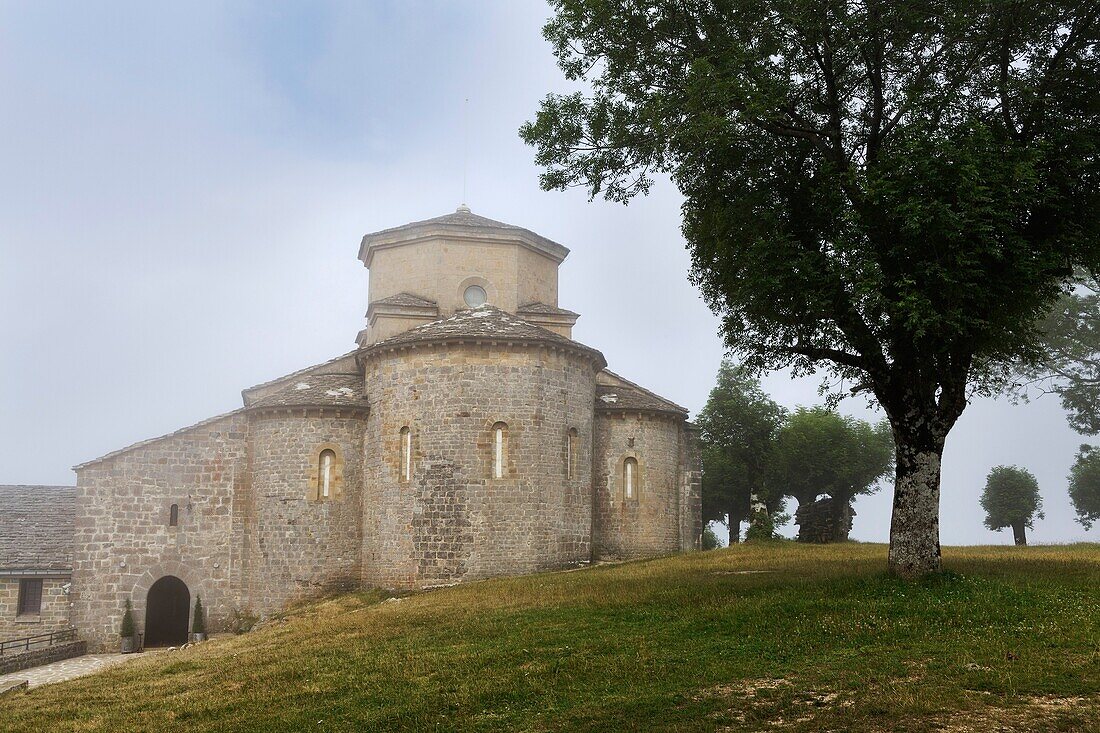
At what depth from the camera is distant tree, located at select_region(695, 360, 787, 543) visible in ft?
143

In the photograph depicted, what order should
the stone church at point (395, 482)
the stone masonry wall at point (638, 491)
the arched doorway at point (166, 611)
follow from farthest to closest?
the arched doorway at point (166, 611)
the stone masonry wall at point (638, 491)
the stone church at point (395, 482)

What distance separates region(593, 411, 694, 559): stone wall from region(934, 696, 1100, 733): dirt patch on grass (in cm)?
1951

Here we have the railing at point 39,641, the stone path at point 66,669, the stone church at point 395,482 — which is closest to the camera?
the stone path at point 66,669

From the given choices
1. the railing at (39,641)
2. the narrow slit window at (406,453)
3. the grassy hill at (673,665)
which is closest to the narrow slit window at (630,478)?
the narrow slit window at (406,453)

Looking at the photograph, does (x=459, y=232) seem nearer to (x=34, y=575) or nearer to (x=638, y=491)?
(x=638, y=491)

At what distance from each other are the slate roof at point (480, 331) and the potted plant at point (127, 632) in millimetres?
10648

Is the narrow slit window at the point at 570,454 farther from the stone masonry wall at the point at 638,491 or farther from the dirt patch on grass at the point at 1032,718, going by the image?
the dirt patch on grass at the point at 1032,718

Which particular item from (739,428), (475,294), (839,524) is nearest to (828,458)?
(739,428)

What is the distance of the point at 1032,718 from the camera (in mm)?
9422

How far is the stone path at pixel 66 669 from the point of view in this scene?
21297mm

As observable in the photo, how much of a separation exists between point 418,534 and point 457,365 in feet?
15.9

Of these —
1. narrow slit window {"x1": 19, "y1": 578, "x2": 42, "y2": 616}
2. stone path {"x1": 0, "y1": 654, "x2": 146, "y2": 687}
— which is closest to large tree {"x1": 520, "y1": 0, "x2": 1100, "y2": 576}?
stone path {"x1": 0, "y1": 654, "x2": 146, "y2": 687}

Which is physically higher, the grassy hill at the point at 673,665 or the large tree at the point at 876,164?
the large tree at the point at 876,164

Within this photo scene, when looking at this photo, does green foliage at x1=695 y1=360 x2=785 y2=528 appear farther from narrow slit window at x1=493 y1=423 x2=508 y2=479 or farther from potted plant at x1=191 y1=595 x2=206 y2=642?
potted plant at x1=191 y1=595 x2=206 y2=642
